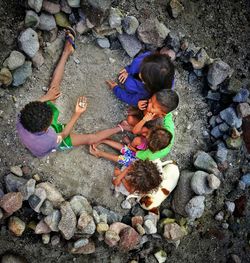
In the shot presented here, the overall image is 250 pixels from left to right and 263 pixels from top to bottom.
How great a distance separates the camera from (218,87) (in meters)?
→ 4.29

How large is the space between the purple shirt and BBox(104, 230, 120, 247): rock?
796mm

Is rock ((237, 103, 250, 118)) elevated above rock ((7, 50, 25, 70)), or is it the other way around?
rock ((7, 50, 25, 70))

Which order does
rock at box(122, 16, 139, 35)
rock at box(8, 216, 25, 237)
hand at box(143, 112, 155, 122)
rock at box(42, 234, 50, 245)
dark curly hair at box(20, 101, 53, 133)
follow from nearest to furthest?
1. dark curly hair at box(20, 101, 53, 133)
2. rock at box(8, 216, 25, 237)
3. rock at box(42, 234, 50, 245)
4. hand at box(143, 112, 155, 122)
5. rock at box(122, 16, 139, 35)

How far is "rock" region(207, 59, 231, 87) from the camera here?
417 cm

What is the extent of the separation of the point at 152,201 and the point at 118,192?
0.98 ft

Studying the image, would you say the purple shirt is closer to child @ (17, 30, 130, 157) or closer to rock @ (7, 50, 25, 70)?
child @ (17, 30, 130, 157)

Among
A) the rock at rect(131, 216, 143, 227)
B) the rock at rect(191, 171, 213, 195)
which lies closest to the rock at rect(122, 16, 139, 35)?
the rock at rect(191, 171, 213, 195)

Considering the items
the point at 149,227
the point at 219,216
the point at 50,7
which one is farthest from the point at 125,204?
the point at 50,7

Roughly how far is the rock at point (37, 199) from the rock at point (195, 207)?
1.19 metres

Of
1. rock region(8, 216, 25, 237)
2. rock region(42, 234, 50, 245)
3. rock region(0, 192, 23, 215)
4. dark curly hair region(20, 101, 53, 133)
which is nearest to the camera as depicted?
dark curly hair region(20, 101, 53, 133)

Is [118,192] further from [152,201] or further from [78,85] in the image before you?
[78,85]

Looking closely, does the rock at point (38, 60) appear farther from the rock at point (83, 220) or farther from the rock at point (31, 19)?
the rock at point (83, 220)

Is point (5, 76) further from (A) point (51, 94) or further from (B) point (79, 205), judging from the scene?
(B) point (79, 205)

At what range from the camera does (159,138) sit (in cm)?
369
